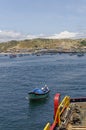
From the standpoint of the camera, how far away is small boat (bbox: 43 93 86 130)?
30.7 meters

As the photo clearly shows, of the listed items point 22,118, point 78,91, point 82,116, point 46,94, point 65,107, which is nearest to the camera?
point 82,116

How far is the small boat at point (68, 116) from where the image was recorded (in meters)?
30.7

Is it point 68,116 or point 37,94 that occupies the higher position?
point 68,116

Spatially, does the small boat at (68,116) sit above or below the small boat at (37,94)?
above

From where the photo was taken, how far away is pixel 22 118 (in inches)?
2223

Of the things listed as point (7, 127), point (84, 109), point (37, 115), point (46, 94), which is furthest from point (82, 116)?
point (46, 94)

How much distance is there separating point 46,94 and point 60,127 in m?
43.3

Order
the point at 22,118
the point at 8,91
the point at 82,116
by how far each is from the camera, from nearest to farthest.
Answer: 1. the point at 82,116
2. the point at 22,118
3. the point at 8,91

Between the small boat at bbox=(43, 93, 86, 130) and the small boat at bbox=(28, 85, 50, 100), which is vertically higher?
the small boat at bbox=(43, 93, 86, 130)

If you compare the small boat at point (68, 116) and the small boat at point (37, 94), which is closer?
the small boat at point (68, 116)

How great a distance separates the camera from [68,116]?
34.5 metres

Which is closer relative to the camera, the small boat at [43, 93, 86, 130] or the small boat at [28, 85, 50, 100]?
the small boat at [43, 93, 86, 130]

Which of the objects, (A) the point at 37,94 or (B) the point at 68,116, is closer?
(B) the point at 68,116

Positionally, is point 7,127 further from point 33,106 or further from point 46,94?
point 46,94
